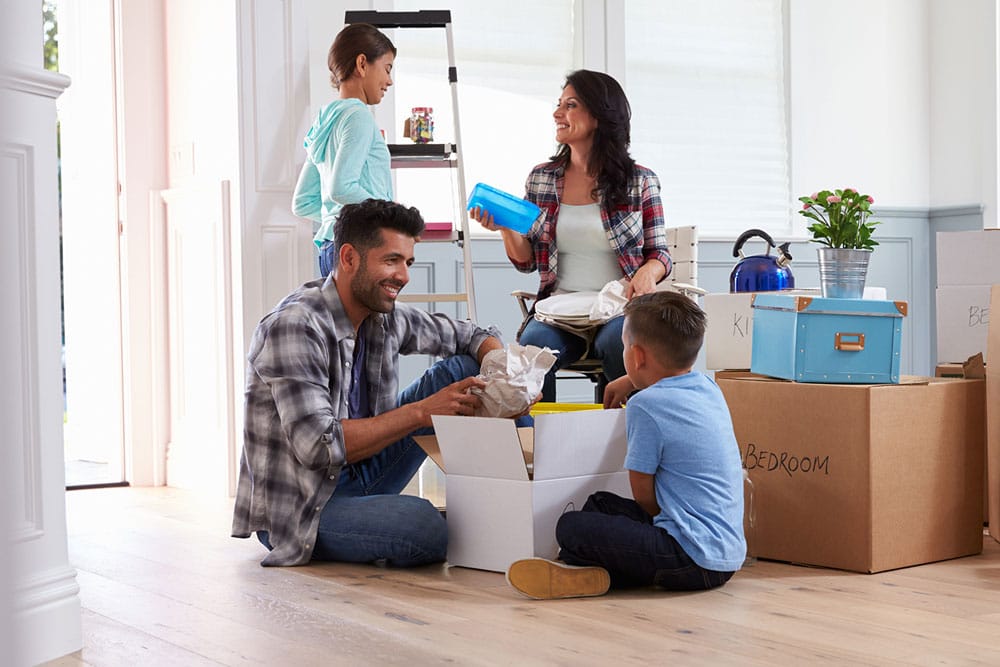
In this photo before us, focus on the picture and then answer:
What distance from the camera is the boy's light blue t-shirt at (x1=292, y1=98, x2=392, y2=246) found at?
10.2ft

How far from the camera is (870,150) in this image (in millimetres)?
5270

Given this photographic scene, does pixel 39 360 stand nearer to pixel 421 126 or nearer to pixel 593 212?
pixel 593 212

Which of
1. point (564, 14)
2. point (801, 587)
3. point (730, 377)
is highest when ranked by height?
point (564, 14)

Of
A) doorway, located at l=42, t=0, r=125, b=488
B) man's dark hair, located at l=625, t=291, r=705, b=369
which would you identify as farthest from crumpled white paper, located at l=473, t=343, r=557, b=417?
doorway, located at l=42, t=0, r=125, b=488

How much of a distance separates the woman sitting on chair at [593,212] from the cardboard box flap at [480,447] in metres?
0.82

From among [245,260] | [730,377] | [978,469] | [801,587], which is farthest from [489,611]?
[245,260]

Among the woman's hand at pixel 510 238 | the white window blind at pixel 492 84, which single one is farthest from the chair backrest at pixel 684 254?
the white window blind at pixel 492 84

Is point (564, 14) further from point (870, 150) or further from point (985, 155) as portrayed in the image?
point (985, 155)

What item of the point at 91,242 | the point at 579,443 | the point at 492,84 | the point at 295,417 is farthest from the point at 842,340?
the point at 91,242

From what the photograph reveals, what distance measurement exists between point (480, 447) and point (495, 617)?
1.48 feet

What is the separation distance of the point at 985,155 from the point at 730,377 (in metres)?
2.98

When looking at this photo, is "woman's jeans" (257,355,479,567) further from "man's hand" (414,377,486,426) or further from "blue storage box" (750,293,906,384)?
"blue storage box" (750,293,906,384)

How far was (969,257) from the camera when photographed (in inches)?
121

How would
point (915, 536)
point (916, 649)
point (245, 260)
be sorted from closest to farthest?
point (916, 649)
point (915, 536)
point (245, 260)
